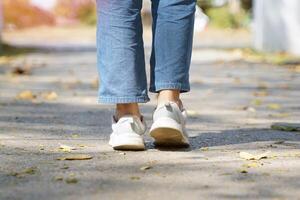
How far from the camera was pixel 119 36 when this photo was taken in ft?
11.1

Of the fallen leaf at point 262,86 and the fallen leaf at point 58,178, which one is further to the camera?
the fallen leaf at point 262,86

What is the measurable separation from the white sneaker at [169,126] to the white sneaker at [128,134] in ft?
0.21

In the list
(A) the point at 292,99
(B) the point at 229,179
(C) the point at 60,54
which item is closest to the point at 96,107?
(A) the point at 292,99

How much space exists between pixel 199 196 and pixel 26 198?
525 millimetres

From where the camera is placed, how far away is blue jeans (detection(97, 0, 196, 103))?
338cm

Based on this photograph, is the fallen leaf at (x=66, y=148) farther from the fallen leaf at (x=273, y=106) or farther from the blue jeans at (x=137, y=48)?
the fallen leaf at (x=273, y=106)

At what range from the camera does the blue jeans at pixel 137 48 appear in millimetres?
3375

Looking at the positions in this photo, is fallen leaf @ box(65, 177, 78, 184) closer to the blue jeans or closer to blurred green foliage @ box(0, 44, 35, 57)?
the blue jeans

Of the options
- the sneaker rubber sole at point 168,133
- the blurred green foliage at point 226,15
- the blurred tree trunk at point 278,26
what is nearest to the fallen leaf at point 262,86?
the sneaker rubber sole at point 168,133

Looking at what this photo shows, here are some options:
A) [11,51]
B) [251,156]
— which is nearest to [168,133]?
[251,156]

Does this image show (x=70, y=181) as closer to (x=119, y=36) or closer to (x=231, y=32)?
(x=119, y=36)

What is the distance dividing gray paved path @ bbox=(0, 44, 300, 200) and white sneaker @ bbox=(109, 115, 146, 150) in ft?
0.12

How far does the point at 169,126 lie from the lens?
331 cm

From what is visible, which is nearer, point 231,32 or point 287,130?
point 287,130
